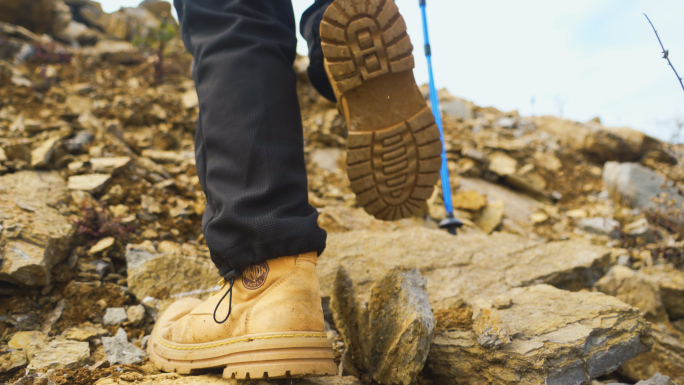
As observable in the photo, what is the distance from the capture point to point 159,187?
2805 mm

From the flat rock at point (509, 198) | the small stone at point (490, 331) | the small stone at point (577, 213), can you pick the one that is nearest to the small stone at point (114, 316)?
the small stone at point (490, 331)

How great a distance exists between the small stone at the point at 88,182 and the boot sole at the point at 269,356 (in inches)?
67.7

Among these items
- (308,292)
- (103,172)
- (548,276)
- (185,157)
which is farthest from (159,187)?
(548,276)

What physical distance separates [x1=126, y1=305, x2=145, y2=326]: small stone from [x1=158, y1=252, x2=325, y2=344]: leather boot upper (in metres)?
0.53

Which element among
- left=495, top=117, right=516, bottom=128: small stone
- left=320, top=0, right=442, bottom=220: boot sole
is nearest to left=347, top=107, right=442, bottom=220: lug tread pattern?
left=320, top=0, right=442, bottom=220: boot sole

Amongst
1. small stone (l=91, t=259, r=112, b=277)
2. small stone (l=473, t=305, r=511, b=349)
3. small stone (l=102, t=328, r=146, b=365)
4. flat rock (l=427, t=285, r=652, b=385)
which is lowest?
flat rock (l=427, t=285, r=652, b=385)

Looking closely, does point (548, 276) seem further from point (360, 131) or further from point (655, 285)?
point (360, 131)

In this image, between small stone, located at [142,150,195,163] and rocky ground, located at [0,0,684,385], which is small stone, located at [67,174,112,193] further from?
small stone, located at [142,150,195,163]

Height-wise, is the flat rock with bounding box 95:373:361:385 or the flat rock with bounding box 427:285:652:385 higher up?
the flat rock with bounding box 95:373:361:385

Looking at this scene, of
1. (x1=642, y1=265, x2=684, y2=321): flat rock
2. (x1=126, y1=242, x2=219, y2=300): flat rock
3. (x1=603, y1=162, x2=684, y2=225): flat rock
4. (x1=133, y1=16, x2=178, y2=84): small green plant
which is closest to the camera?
(x1=126, y1=242, x2=219, y2=300): flat rock

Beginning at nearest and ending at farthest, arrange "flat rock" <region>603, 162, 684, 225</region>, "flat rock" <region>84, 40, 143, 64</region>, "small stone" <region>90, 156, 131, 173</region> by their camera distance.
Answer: "small stone" <region>90, 156, 131, 173</region> → "flat rock" <region>603, 162, 684, 225</region> → "flat rock" <region>84, 40, 143, 64</region>

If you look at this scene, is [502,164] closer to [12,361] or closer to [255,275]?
[255,275]

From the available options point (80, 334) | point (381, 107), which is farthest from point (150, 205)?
point (381, 107)

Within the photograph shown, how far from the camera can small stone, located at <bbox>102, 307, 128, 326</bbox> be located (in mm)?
1738
